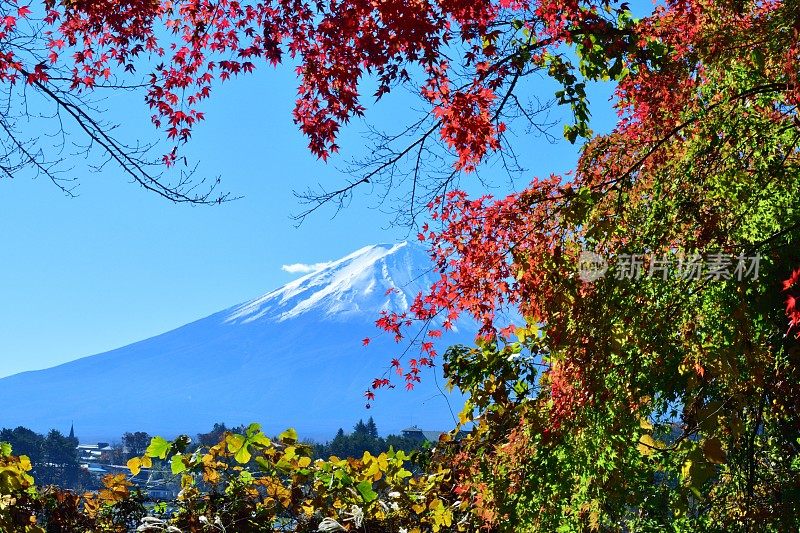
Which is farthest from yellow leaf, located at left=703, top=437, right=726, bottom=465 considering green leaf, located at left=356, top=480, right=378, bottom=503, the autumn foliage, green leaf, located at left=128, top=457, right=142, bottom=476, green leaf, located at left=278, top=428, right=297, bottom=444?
green leaf, located at left=128, top=457, right=142, bottom=476

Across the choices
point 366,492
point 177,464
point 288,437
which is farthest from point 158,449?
point 366,492

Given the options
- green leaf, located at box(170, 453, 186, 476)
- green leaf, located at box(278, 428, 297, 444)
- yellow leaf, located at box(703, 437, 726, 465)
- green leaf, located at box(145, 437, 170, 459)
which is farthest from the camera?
green leaf, located at box(278, 428, 297, 444)

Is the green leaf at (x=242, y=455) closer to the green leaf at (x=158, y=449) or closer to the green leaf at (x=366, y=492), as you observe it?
the green leaf at (x=158, y=449)

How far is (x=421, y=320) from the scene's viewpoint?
5.05 metres

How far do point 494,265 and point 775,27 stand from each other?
1.79m

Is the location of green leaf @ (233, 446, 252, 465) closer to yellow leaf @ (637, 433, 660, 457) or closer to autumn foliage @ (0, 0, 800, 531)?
autumn foliage @ (0, 0, 800, 531)

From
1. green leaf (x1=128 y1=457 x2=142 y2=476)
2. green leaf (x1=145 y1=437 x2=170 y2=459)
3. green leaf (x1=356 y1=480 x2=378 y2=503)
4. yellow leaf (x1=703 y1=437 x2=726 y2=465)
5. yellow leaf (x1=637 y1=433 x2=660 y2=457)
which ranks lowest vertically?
yellow leaf (x1=703 y1=437 x2=726 y2=465)

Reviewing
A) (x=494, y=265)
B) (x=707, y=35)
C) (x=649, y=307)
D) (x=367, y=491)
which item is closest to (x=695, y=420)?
(x=649, y=307)

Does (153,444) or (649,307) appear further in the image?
(153,444)

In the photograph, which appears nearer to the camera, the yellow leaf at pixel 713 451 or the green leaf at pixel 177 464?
the yellow leaf at pixel 713 451

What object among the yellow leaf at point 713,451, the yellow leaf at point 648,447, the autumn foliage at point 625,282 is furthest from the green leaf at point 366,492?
the yellow leaf at point 713,451

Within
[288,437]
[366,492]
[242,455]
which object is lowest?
[366,492]

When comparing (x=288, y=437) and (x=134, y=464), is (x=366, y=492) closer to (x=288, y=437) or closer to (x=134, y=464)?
(x=288, y=437)

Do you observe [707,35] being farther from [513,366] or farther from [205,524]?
[205,524]
